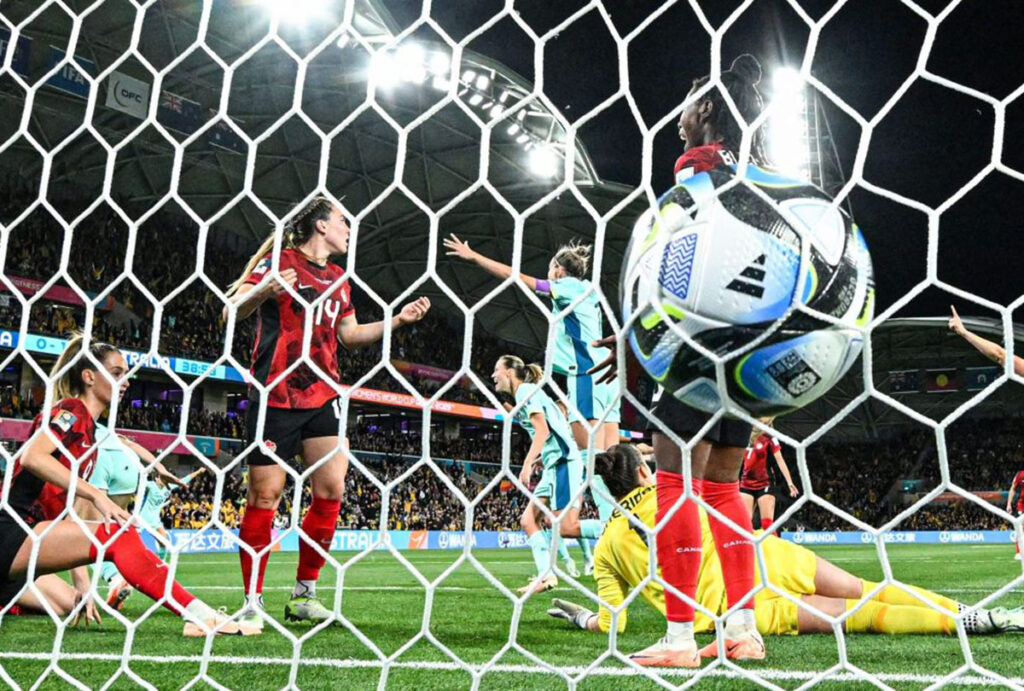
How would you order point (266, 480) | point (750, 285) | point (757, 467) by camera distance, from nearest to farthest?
1. point (750, 285)
2. point (266, 480)
3. point (757, 467)

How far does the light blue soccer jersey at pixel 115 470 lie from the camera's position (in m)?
4.35

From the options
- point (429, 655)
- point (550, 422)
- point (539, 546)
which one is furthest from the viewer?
point (539, 546)

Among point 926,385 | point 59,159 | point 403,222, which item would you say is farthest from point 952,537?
point 59,159

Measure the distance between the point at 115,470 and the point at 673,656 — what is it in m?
3.36

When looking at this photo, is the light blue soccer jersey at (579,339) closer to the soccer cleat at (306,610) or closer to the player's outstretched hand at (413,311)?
the player's outstretched hand at (413,311)

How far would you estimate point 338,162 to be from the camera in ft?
60.5

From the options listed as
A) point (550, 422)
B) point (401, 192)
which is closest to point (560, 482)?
point (550, 422)

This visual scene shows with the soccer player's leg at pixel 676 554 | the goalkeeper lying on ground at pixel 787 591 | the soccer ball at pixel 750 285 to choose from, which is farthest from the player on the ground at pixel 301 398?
the soccer ball at pixel 750 285

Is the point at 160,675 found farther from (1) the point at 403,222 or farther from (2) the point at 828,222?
(1) the point at 403,222

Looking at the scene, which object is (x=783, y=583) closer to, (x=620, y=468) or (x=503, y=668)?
(x=620, y=468)

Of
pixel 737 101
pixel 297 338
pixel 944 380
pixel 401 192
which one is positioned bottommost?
pixel 944 380

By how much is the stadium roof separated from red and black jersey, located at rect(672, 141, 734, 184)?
30.8ft

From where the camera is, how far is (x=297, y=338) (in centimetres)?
299

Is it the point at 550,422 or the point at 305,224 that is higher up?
the point at 305,224
